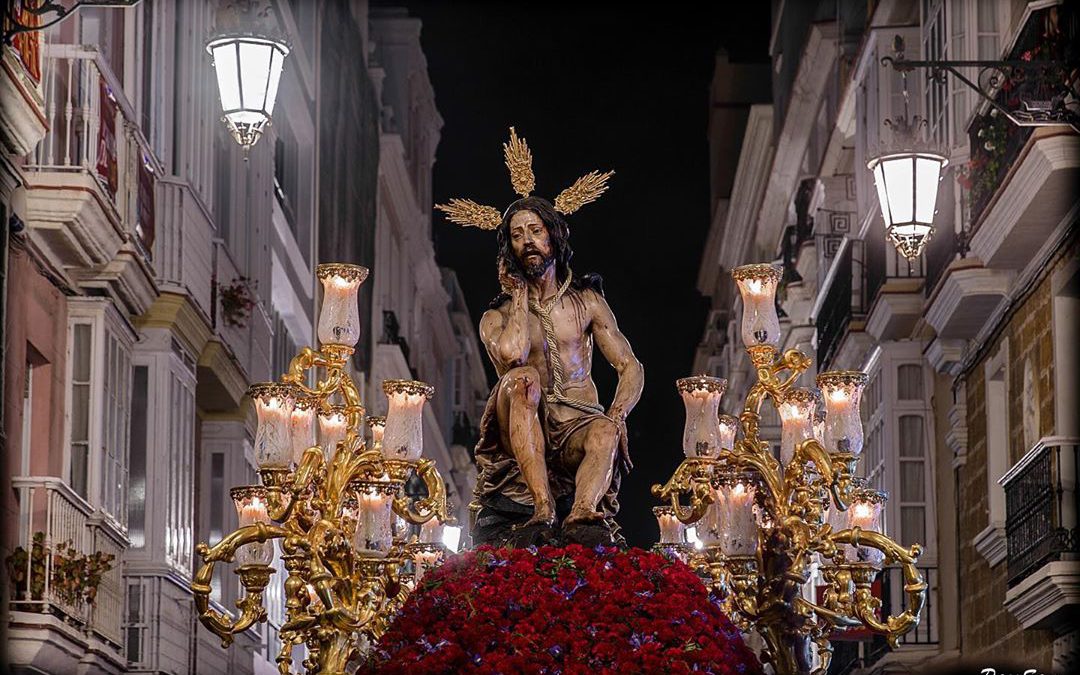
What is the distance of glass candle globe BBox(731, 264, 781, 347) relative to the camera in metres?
13.5

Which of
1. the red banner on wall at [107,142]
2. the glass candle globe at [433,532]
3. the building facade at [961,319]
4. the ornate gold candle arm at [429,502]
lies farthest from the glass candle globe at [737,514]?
the glass candle globe at [433,532]

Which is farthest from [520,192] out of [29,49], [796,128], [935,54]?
[796,128]

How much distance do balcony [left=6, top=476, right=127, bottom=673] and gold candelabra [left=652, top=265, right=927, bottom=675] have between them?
16.7 ft

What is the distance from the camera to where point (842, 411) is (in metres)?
13.3

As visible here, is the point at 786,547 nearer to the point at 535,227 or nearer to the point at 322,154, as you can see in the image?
the point at 535,227

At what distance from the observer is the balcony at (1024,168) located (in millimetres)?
17969

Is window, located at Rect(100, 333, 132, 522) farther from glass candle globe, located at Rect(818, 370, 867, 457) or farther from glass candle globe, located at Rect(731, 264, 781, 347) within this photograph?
glass candle globe, located at Rect(818, 370, 867, 457)

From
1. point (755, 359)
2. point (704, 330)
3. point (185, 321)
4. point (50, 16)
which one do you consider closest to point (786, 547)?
point (755, 359)

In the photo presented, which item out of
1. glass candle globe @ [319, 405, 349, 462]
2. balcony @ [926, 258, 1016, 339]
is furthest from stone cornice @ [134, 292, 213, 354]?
balcony @ [926, 258, 1016, 339]

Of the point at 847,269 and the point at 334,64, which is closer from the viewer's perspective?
the point at 847,269

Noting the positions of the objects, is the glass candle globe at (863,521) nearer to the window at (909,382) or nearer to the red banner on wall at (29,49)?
the red banner on wall at (29,49)

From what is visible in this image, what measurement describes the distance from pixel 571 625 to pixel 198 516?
562 inches

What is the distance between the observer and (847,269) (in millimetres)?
28422

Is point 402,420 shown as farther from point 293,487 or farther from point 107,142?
point 107,142
